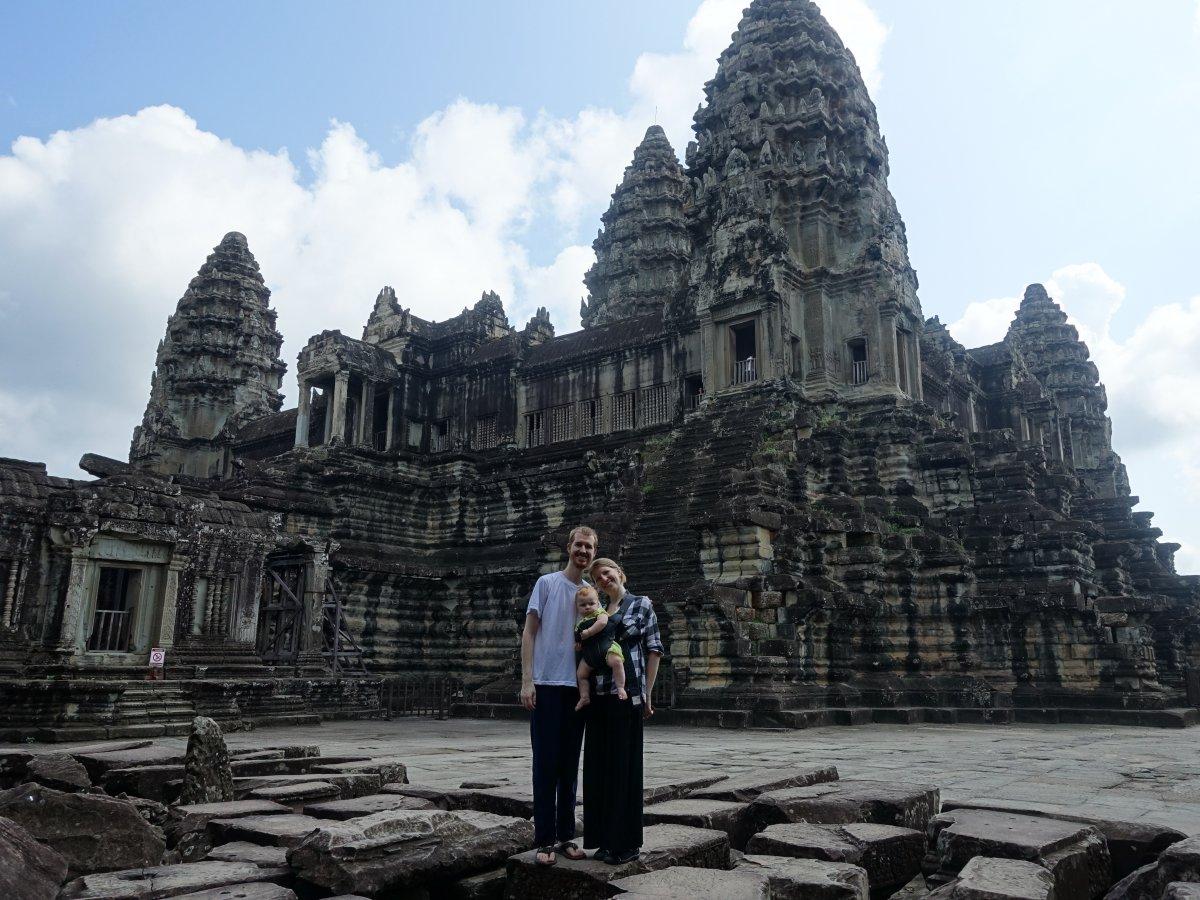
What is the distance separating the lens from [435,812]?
15.6 ft

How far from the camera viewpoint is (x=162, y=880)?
411 centimetres

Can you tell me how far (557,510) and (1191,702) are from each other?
16.1 metres

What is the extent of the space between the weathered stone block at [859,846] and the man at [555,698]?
1.09m

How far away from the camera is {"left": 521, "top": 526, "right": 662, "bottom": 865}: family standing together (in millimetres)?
4590

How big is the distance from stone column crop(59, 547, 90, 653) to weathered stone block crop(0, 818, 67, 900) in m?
11.0

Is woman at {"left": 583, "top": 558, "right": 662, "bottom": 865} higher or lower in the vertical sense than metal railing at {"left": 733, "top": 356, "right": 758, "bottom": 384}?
lower

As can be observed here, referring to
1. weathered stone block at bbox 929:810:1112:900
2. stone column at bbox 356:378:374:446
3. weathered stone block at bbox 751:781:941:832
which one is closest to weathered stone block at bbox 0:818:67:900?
weathered stone block at bbox 751:781:941:832

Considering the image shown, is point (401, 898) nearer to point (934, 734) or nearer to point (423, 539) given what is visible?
point (934, 734)

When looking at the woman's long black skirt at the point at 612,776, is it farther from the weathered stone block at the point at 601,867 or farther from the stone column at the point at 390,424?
the stone column at the point at 390,424

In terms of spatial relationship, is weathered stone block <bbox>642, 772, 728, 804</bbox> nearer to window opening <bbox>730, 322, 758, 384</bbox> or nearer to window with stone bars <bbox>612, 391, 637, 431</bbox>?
window opening <bbox>730, 322, 758, 384</bbox>

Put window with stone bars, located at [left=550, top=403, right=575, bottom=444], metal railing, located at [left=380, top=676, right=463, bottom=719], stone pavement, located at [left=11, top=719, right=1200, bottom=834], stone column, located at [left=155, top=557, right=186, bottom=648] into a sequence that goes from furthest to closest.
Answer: window with stone bars, located at [left=550, top=403, right=575, bottom=444] → metal railing, located at [left=380, top=676, right=463, bottom=719] → stone column, located at [left=155, top=557, right=186, bottom=648] → stone pavement, located at [left=11, top=719, right=1200, bottom=834]

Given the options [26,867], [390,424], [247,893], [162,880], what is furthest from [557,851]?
[390,424]

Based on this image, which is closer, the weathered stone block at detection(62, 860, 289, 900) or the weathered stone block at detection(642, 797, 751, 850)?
the weathered stone block at detection(62, 860, 289, 900)

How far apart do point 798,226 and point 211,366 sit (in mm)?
27139
